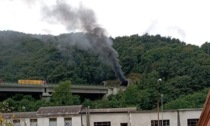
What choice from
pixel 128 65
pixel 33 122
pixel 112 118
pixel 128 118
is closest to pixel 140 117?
pixel 128 118

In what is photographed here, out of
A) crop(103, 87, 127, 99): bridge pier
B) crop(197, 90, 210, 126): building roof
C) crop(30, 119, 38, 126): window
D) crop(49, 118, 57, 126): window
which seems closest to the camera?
crop(197, 90, 210, 126): building roof

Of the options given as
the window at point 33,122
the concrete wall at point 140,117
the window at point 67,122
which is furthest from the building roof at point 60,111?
the concrete wall at point 140,117

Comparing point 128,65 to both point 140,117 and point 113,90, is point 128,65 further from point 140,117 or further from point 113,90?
point 140,117

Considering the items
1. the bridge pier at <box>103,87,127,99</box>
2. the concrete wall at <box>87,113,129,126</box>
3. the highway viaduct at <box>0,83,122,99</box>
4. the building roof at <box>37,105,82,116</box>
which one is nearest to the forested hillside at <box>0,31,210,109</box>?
the bridge pier at <box>103,87,127,99</box>

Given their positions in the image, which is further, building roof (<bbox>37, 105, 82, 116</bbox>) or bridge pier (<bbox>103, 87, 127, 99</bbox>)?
bridge pier (<bbox>103, 87, 127, 99</bbox>)

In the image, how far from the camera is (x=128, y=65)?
518 ft

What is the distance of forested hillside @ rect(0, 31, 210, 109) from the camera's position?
395 ft

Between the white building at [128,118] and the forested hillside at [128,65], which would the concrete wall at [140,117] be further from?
the forested hillside at [128,65]

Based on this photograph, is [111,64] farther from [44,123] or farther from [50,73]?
[44,123]

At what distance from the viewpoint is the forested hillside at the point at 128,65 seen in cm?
12048

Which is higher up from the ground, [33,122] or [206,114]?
[33,122]

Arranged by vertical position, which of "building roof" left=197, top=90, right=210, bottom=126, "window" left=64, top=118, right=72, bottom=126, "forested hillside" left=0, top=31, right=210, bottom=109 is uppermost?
"forested hillside" left=0, top=31, right=210, bottom=109

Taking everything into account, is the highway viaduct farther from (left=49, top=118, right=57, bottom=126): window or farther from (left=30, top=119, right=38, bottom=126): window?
(left=49, top=118, right=57, bottom=126): window

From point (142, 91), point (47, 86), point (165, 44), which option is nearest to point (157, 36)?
point (165, 44)
